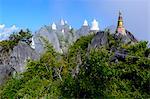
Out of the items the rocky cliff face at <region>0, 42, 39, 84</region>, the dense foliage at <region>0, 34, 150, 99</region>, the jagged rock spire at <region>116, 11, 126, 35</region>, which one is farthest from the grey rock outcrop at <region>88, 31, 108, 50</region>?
the dense foliage at <region>0, 34, 150, 99</region>

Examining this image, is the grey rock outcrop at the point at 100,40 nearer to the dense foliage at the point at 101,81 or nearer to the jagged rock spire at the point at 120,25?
the jagged rock spire at the point at 120,25

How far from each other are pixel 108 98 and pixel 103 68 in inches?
32.5

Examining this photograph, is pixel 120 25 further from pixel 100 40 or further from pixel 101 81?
pixel 101 81

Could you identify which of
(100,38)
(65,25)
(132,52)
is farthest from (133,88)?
(65,25)

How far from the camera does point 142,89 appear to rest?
10078 mm

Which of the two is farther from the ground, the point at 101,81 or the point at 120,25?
the point at 120,25

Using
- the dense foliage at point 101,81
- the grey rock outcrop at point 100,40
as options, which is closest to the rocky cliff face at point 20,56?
the grey rock outcrop at point 100,40

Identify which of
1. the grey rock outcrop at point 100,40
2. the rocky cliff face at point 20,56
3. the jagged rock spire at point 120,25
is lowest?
the rocky cliff face at point 20,56

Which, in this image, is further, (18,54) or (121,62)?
(18,54)

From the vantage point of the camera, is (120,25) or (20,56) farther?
(120,25)

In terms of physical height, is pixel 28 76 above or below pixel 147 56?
below

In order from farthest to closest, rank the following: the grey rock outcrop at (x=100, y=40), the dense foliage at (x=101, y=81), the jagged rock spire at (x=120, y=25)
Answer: the jagged rock spire at (x=120, y=25)
the grey rock outcrop at (x=100, y=40)
the dense foliage at (x=101, y=81)

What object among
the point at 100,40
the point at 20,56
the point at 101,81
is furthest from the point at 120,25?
the point at 101,81

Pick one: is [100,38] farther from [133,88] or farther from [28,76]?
[133,88]
